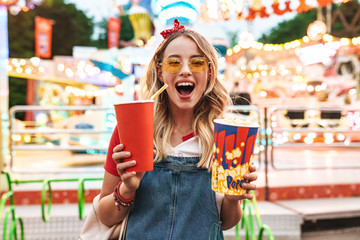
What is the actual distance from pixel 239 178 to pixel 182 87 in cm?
48

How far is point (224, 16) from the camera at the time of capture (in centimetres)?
884

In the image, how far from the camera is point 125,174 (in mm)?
1069

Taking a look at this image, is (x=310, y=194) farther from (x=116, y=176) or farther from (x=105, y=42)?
(x=105, y=42)

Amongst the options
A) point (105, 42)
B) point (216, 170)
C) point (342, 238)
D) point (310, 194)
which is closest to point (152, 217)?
point (216, 170)

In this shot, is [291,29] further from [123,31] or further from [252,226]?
[252,226]

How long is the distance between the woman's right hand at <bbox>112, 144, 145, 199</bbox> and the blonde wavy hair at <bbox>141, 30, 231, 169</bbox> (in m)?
0.18

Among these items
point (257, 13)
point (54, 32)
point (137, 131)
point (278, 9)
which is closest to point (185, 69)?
point (137, 131)

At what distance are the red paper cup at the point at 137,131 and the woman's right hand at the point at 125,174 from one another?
17 mm

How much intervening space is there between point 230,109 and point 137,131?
71cm

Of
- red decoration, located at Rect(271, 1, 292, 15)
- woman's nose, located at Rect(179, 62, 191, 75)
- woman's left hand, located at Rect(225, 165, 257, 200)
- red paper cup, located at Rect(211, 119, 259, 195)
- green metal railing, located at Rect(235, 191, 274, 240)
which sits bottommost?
green metal railing, located at Rect(235, 191, 274, 240)

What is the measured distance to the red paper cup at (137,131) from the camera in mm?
1056

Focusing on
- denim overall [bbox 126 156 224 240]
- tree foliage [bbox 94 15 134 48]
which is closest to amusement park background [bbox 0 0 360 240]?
denim overall [bbox 126 156 224 240]

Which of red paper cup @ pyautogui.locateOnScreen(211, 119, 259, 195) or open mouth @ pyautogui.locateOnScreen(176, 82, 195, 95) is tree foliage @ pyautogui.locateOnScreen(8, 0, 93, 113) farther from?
red paper cup @ pyautogui.locateOnScreen(211, 119, 259, 195)

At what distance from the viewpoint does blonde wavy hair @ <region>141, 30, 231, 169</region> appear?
1315 mm
